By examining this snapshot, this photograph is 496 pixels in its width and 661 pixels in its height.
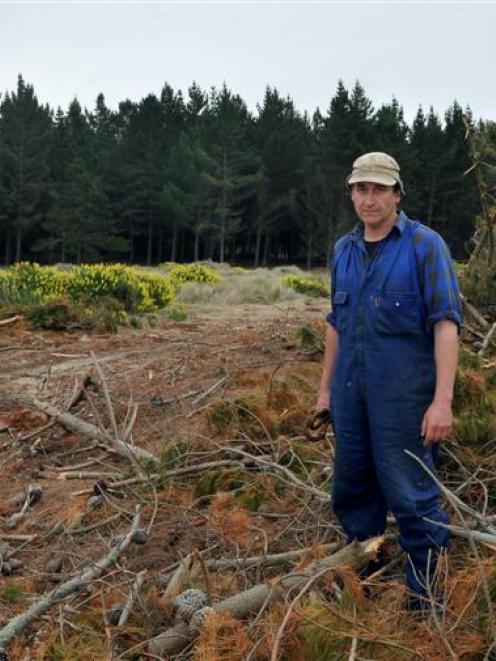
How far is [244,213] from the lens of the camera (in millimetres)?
46625

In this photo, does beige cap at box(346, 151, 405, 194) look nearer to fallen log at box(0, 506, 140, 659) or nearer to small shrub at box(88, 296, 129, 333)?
fallen log at box(0, 506, 140, 659)

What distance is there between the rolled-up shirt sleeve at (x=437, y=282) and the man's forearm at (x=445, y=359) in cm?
3

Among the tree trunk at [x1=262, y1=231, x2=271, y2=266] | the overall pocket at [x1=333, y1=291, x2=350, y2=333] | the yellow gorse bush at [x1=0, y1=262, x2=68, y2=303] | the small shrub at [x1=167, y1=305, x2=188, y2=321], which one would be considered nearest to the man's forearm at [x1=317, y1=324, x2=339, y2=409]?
the overall pocket at [x1=333, y1=291, x2=350, y2=333]

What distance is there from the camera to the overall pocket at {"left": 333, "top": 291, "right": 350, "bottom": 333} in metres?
2.71

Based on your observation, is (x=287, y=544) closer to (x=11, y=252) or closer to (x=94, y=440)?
(x=94, y=440)

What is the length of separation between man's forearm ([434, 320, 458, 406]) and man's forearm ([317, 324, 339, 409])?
1.72 ft

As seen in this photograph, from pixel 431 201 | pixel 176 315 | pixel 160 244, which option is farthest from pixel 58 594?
pixel 160 244

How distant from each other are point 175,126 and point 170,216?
36.0ft

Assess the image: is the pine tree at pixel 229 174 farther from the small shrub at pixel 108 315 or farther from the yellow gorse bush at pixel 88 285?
the small shrub at pixel 108 315

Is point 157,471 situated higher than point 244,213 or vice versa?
point 244,213

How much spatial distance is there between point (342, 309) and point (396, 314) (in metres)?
0.23

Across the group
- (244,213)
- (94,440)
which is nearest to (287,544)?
(94,440)

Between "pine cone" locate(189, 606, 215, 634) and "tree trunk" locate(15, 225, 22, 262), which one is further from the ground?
"tree trunk" locate(15, 225, 22, 262)

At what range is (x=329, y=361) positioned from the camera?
3.02 meters
